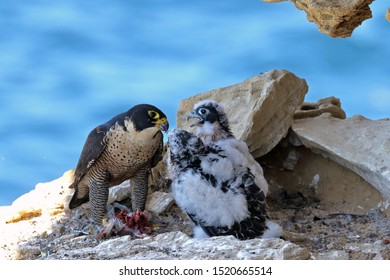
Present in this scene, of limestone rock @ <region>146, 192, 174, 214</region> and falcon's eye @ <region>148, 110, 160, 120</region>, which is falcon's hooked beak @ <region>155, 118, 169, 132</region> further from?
limestone rock @ <region>146, 192, 174, 214</region>

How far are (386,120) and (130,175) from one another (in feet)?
7.02

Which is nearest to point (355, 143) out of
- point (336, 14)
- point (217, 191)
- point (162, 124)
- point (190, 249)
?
point (336, 14)

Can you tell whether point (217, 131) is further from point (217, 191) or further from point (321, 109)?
point (321, 109)

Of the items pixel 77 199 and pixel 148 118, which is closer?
pixel 148 118

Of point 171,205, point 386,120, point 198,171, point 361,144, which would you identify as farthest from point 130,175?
point 386,120

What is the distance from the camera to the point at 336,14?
536cm

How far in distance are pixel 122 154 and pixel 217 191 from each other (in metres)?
1.04

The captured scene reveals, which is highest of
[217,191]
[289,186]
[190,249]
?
[289,186]

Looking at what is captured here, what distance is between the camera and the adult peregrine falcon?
577 centimetres

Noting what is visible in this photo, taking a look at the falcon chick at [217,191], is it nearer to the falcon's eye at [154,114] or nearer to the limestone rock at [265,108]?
the falcon's eye at [154,114]

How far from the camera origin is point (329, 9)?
17.6 feet

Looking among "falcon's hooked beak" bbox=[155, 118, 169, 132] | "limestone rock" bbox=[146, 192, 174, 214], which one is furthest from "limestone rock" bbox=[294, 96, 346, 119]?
"falcon's hooked beak" bbox=[155, 118, 169, 132]

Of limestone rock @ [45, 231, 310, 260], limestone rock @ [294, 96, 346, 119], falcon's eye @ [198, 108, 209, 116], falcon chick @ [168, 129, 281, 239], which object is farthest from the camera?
limestone rock @ [294, 96, 346, 119]

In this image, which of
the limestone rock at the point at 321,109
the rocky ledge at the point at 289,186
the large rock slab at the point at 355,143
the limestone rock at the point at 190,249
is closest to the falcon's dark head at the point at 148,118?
the rocky ledge at the point at 289,186
